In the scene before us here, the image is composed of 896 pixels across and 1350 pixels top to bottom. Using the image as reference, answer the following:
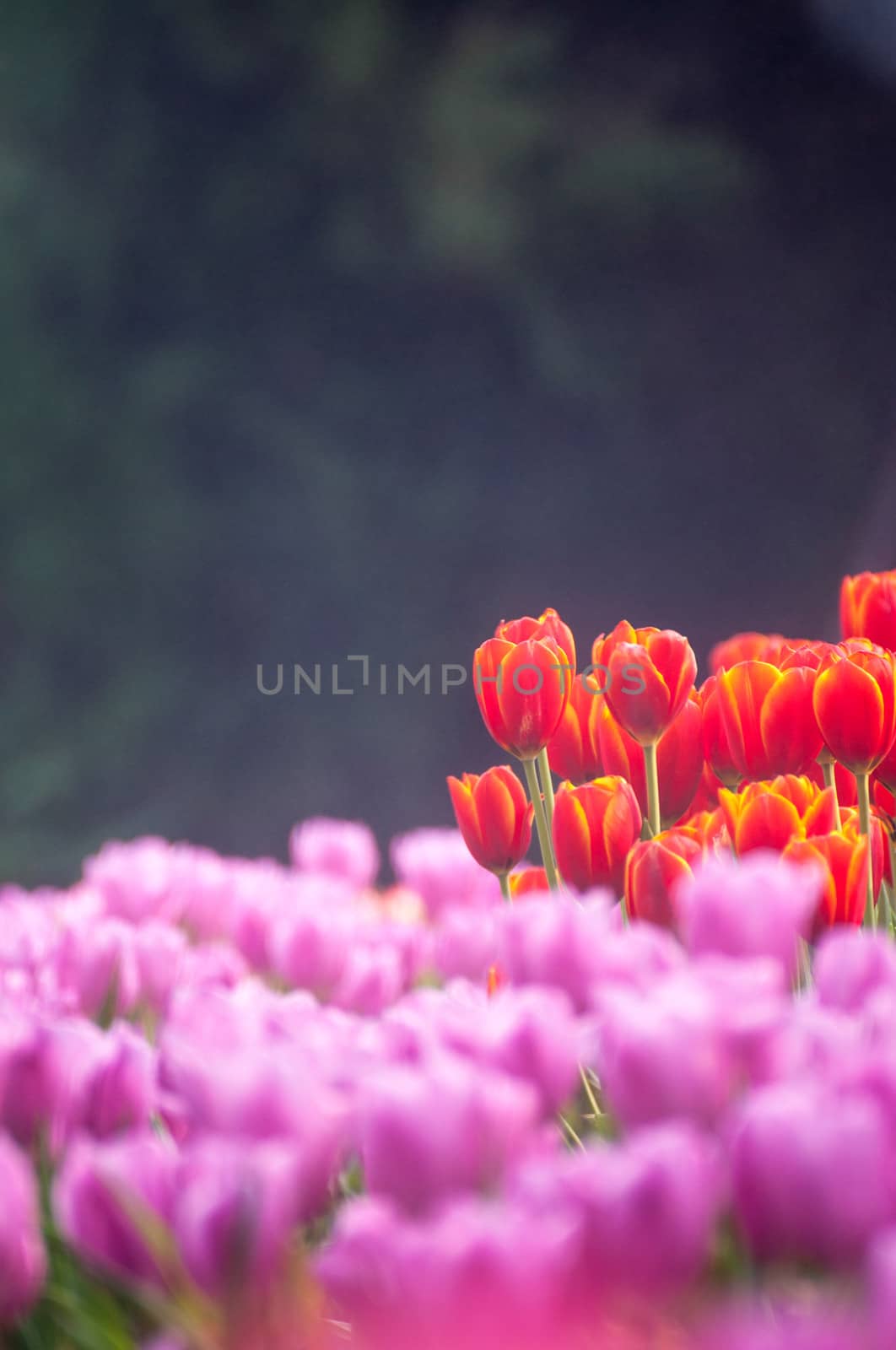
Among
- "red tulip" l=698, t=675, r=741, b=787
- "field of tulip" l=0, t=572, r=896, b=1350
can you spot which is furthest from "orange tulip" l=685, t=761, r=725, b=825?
"field of tulip" l=0, t=572, r=896, b=1350

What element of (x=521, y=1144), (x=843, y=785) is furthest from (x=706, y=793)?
(x=521, y=1144)

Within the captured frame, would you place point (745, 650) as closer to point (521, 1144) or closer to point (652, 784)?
point (652, 784)

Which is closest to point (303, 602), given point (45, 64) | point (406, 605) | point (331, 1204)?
point (406, 605)

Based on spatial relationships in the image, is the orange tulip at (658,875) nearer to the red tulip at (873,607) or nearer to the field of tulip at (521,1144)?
the field of tulip at (521,1144)

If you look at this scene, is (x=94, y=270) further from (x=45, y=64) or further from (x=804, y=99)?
(x=804, y=99)

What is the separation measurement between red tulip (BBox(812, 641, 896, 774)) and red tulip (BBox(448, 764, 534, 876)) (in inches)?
3.4

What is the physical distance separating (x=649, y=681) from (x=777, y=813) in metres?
0.06

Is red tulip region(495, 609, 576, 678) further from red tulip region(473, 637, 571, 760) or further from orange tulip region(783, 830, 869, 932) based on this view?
orange tulip region(783, 830, 869, 932)

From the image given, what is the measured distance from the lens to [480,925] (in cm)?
30

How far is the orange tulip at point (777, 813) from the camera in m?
0.28

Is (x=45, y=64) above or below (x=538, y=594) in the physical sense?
above

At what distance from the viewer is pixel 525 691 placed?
0.35 m

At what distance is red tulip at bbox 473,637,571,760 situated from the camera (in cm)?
34

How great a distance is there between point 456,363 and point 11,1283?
1492 millimetres
